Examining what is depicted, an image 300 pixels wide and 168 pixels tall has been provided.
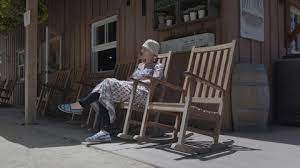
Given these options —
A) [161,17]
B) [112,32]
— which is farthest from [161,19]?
[112,32]

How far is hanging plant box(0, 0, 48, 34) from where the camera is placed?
726 centimetres

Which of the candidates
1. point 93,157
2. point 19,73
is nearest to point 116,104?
point 93,157

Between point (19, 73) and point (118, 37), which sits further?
point (19, 73)

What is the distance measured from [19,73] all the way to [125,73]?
6.31m

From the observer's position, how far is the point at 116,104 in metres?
4.08

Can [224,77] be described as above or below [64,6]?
below

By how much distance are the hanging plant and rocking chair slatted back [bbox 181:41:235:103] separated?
455 centimetres

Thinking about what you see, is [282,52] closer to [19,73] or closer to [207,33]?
[207,33]

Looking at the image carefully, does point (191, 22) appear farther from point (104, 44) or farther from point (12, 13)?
point (12, 13)

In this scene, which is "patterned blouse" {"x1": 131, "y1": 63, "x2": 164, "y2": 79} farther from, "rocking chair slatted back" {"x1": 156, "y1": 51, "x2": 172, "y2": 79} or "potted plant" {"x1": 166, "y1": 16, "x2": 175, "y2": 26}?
"potted plant" {"x1": 166, "y1": 16, "x2": 175, "y2": 26}

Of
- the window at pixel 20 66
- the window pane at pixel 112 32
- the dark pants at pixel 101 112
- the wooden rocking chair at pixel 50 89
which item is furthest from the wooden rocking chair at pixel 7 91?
the dark pants at pixel 101 112

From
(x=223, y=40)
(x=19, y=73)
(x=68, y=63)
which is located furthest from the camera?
(x=19, y=73)

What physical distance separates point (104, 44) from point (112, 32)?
0.29 metres

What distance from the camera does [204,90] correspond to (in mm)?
3662
